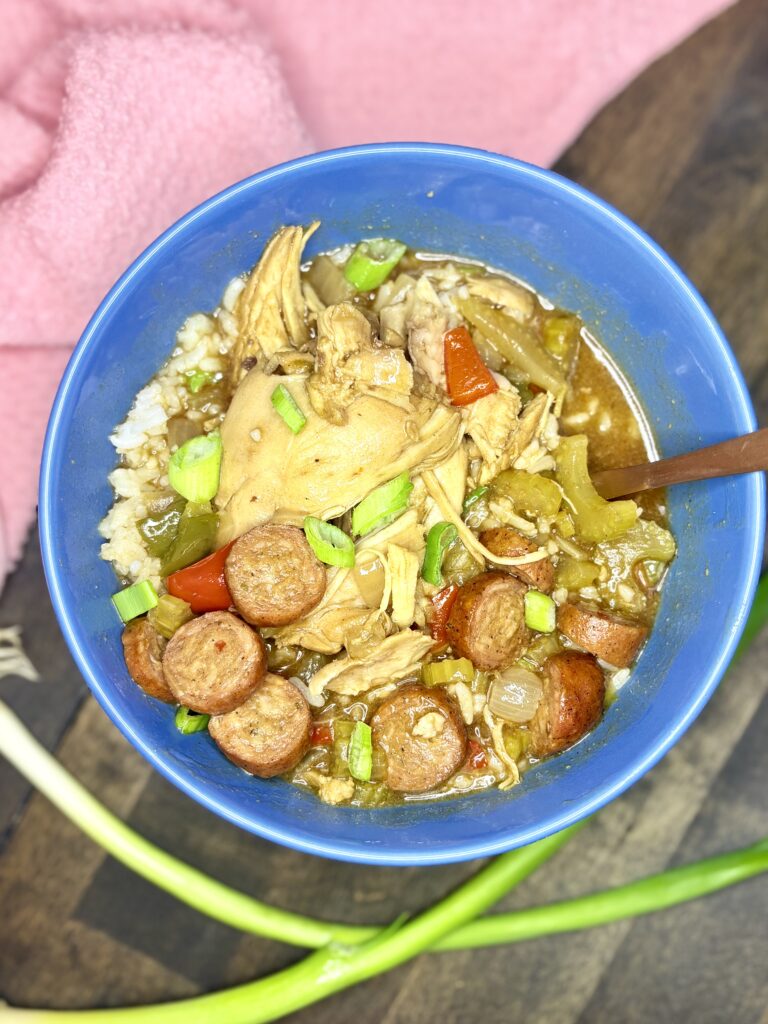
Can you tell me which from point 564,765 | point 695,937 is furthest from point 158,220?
point 695,937

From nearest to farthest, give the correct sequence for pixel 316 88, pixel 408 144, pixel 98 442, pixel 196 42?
pixel 408 144
pixel 98 442
pixel 196 42
pixel 316 88

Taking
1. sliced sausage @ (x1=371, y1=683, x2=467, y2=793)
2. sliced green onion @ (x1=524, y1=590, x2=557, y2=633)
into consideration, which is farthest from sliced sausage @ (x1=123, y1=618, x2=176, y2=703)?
sliced green onion @ (x1=524, y1=590, x2=557, y2=633)

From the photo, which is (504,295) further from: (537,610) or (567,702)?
(567,702)

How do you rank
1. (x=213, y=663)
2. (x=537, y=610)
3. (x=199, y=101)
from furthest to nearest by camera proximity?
(x=199, y=101)
(x=537, y=610)
(x=213, y=663)

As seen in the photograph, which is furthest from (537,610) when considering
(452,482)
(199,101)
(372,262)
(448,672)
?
(199,101)

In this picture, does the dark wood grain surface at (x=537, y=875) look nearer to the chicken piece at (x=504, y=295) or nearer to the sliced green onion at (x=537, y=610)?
the chicken piece at (x=504, y=295)

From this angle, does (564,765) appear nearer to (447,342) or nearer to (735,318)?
(447,342)

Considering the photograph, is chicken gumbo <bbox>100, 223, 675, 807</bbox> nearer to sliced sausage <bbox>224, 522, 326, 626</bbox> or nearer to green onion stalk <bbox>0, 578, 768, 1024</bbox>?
sliced sausage <bbox>224, 522, 326, 626</bbox>
